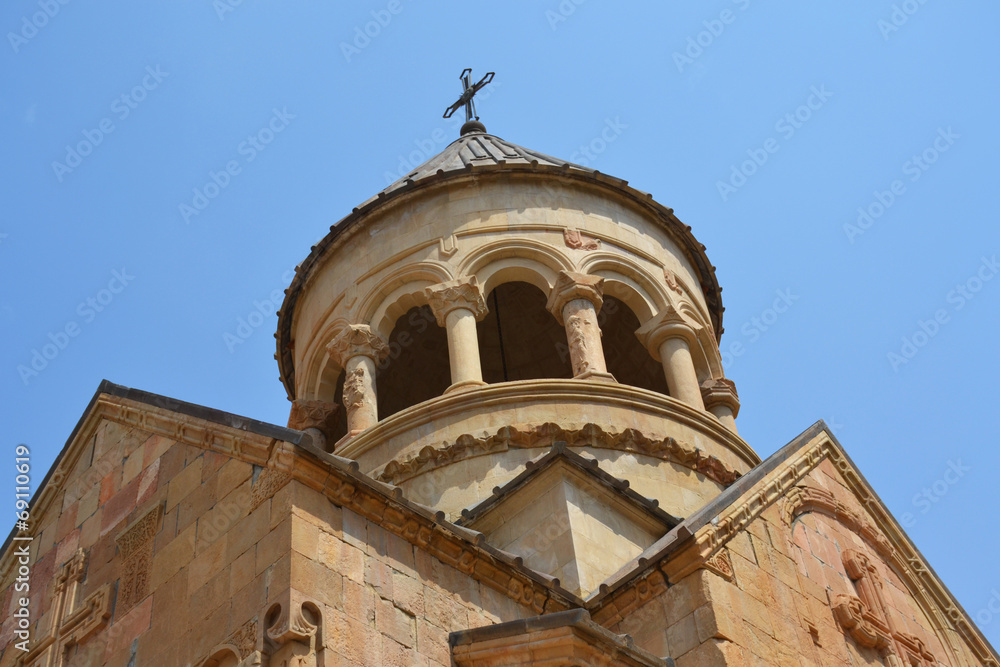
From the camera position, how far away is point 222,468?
8.16 metres

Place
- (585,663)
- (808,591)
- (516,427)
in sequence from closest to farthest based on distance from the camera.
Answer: (585,663) < (808,591) < (516,427)

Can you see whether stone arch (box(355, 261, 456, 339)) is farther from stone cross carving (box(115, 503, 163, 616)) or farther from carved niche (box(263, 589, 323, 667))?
Answer: carved niche (box(263, 589, 323, 667))

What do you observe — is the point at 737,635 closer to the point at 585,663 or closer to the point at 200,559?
the point at 585,663

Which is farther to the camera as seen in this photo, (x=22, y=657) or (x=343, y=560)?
(x=22, y=657)

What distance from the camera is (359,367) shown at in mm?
14148

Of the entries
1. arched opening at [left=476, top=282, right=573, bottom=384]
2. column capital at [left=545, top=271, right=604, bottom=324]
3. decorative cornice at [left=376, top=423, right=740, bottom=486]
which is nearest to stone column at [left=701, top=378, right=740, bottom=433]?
column capital at [left=545, top=271, right=604, bottom=324]

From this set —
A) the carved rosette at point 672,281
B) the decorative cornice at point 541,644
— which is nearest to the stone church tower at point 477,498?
the decorative cornice at point 541,644

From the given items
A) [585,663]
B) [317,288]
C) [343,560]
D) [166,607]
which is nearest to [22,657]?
[166,607]

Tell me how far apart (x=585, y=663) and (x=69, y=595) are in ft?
12.3

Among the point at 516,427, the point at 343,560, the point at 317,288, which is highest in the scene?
the point at 317,288

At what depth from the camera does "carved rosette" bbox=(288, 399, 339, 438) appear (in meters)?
14.9

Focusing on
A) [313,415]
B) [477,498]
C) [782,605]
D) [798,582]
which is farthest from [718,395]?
[782,605]

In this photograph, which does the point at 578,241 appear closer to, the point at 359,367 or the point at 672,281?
the point at 672,281

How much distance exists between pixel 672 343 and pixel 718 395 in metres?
0.85
